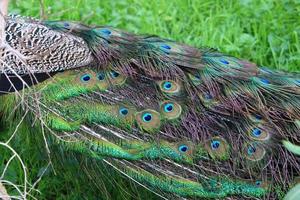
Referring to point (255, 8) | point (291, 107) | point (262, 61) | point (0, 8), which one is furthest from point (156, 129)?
point (255, 8)

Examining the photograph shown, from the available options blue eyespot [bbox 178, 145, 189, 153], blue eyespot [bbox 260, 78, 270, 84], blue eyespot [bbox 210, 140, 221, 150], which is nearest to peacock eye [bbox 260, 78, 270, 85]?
blue eyespot [bbox 260, 78, 270, 84]

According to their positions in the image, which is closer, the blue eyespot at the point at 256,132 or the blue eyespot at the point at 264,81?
the blue eyespot at the point at 256,132

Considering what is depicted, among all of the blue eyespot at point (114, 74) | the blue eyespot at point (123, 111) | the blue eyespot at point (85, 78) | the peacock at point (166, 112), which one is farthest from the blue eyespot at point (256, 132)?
the blue eyespot at point (85, 78)

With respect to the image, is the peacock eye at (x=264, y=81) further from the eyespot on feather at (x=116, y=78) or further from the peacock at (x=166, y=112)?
the eyespot on feather at (x=116, y=78)

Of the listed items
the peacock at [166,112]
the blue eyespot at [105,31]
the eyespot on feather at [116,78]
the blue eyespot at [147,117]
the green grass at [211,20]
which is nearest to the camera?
the peacock at [166,112]

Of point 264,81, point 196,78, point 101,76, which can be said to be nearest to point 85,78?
point 101,76

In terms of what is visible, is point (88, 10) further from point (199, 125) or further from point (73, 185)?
point (199, 125)

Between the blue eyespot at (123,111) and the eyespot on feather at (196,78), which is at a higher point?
the eyespot on feather at (196,78)
